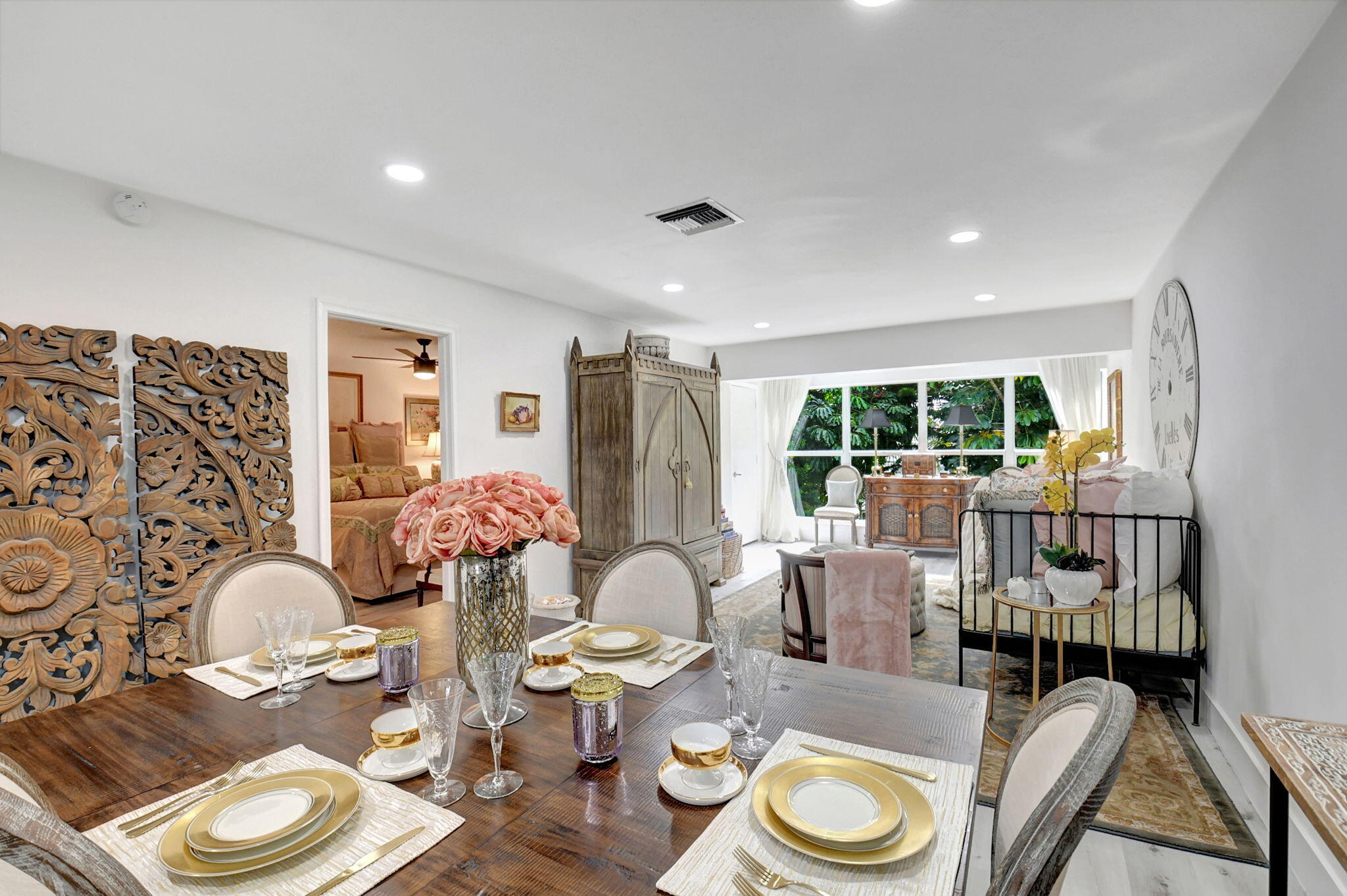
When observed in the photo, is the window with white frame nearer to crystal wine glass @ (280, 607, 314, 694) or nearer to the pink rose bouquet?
the pink rose bouquet

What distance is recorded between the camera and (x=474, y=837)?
88 centimetres

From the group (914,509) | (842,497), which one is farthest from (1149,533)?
(842,497)

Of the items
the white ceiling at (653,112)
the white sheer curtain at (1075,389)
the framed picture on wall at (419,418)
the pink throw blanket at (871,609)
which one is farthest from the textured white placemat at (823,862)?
the framed picture on wall at (419,418)

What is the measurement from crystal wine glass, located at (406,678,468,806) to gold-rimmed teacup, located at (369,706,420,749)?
0.08 metres

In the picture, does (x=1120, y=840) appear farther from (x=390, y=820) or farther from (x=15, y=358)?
(x=15, y=358)

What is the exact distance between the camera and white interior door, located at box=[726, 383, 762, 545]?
24.3ft

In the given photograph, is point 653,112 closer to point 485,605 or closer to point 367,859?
point 485,605

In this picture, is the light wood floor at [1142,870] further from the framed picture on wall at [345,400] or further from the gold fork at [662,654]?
the framed picture on wall at [345,400]

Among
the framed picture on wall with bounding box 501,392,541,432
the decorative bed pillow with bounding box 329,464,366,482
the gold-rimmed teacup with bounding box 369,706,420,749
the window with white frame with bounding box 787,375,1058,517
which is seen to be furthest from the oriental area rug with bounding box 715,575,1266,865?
the decorative bed pillow with bounding box 329,464,366,482

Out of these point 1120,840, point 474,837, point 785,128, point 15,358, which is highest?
point 785,128

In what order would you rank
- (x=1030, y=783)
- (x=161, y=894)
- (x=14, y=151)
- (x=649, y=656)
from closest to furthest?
(x=161, y=894) < (x=1030, y=783) < (x=649, y=656) < (x=14, y=151)

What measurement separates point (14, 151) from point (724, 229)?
2645 mm

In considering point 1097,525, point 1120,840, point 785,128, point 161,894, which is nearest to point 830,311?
point 1097,525

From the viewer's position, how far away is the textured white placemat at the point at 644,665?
145cm
